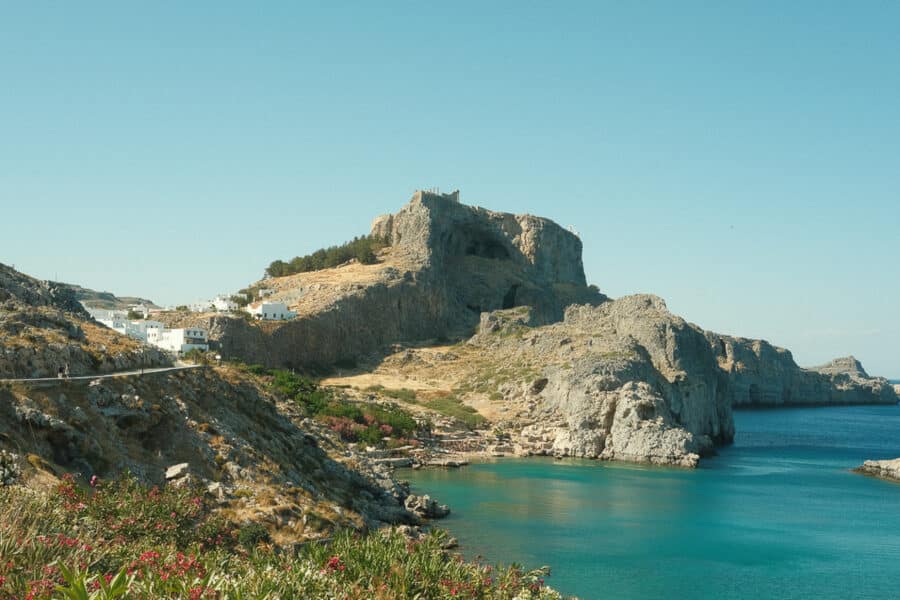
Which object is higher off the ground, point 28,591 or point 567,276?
point 567,276

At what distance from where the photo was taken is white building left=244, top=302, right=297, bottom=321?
85500 millimetres

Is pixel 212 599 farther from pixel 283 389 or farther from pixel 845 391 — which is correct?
pixel 845 391

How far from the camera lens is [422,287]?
102062 mm

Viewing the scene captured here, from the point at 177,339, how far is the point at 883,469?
5471 cm

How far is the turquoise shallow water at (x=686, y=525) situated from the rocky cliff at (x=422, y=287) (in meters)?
32.1

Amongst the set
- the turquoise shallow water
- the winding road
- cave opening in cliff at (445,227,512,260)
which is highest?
cave opening in cliff at (445,227,512,260)

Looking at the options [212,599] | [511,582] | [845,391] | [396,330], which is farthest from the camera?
[845,391]

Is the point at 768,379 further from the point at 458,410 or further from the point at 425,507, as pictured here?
the point at 425,507

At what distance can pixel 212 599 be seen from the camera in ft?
42.8

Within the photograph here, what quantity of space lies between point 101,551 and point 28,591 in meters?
3.57

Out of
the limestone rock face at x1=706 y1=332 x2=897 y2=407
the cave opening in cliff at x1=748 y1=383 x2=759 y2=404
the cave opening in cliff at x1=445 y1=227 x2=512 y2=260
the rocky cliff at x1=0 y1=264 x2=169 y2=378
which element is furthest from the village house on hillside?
the cave opening in cliff at x1=748 y1=383 x2=759 y2=404

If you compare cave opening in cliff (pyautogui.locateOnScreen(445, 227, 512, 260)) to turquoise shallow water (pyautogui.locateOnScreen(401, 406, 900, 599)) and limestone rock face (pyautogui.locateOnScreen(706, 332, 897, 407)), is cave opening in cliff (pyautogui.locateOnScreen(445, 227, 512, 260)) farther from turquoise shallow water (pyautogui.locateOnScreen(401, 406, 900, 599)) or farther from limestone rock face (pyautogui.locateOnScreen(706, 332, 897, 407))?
turquoise shallow water (pyautogui.locateOnScreen(401, 406, 900, 599))

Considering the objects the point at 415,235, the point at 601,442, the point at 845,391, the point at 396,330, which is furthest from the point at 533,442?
the point at 845,391

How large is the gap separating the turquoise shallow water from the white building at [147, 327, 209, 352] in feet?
81.7
